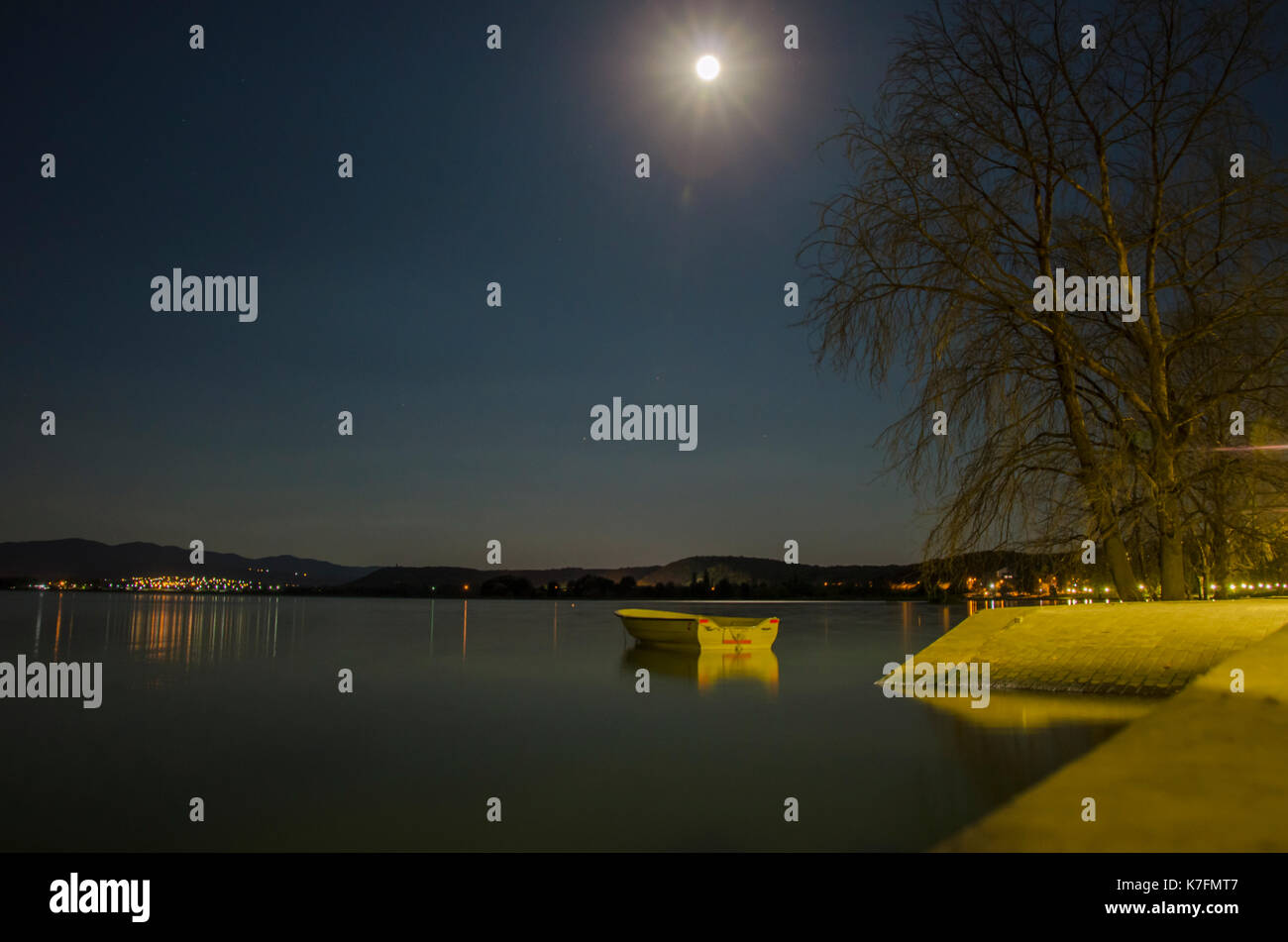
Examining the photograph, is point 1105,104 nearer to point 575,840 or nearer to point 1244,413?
point 1244,413

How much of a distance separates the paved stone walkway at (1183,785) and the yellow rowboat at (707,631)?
22895 mm

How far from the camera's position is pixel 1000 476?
49.8 ft

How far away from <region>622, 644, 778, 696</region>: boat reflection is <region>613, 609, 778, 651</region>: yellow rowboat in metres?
0.27

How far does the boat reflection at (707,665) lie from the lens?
22.5m

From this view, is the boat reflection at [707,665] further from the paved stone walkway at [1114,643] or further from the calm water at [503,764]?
the paved stone walkway at [1114,643]

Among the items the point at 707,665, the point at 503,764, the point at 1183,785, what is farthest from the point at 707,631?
the point at 1183,785

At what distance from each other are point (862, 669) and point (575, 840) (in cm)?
1857

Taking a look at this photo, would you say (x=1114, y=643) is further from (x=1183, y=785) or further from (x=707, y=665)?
(x=707, y=665)

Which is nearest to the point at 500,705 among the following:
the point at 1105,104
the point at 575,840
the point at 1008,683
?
the point at 1008,683

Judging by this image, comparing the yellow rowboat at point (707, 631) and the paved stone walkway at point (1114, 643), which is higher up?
the paved stone walkway at point (1114, 643)

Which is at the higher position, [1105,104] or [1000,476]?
[1105,104]

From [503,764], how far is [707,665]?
55.2 feet

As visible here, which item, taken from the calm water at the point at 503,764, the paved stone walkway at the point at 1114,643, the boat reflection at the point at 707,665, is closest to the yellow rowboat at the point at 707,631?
the boat reflection at the point at 707,665

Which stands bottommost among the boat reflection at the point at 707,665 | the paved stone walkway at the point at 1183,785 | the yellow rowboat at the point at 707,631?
the boat reflection at the point at 707,665
